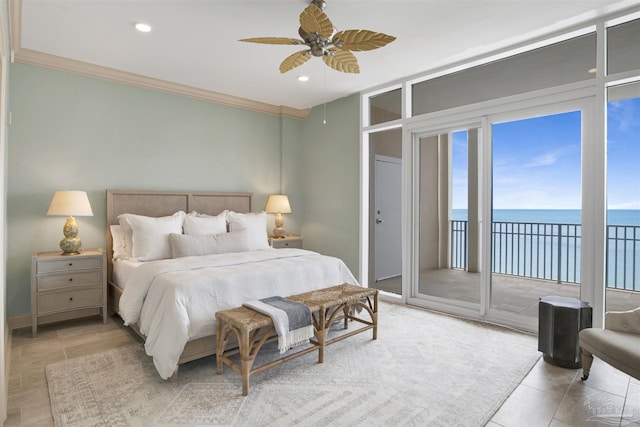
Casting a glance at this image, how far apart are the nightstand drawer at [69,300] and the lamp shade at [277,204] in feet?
7.56

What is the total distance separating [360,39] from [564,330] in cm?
261

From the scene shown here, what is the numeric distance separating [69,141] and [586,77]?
5.08 m

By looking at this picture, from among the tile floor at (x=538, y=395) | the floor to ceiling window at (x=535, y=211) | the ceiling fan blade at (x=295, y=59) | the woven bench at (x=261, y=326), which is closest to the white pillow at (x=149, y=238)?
the tile floor at (x=538, y=395)

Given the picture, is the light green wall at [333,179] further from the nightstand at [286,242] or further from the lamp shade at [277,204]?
the lamp shade at [277,204]

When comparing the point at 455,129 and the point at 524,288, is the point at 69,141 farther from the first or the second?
the point at 524,288

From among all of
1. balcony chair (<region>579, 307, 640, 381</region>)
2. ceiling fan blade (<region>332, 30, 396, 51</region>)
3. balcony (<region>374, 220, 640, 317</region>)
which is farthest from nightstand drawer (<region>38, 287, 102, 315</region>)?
balcony chair (<region>579, 307, 640, 381</region>)

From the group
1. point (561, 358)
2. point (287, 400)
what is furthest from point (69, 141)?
point (561, 358)

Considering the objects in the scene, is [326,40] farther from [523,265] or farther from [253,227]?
[523,265]

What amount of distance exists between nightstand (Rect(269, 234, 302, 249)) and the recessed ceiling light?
2.86m

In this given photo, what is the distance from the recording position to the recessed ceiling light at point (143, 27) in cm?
298

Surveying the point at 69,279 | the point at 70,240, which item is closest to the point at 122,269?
the point at 69,279

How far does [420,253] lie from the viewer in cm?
A: 439

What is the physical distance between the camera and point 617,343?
2113 mm

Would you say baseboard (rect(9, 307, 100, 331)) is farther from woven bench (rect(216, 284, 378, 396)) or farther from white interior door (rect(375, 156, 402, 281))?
white interior door (rect(375, 156, 402, 281))
